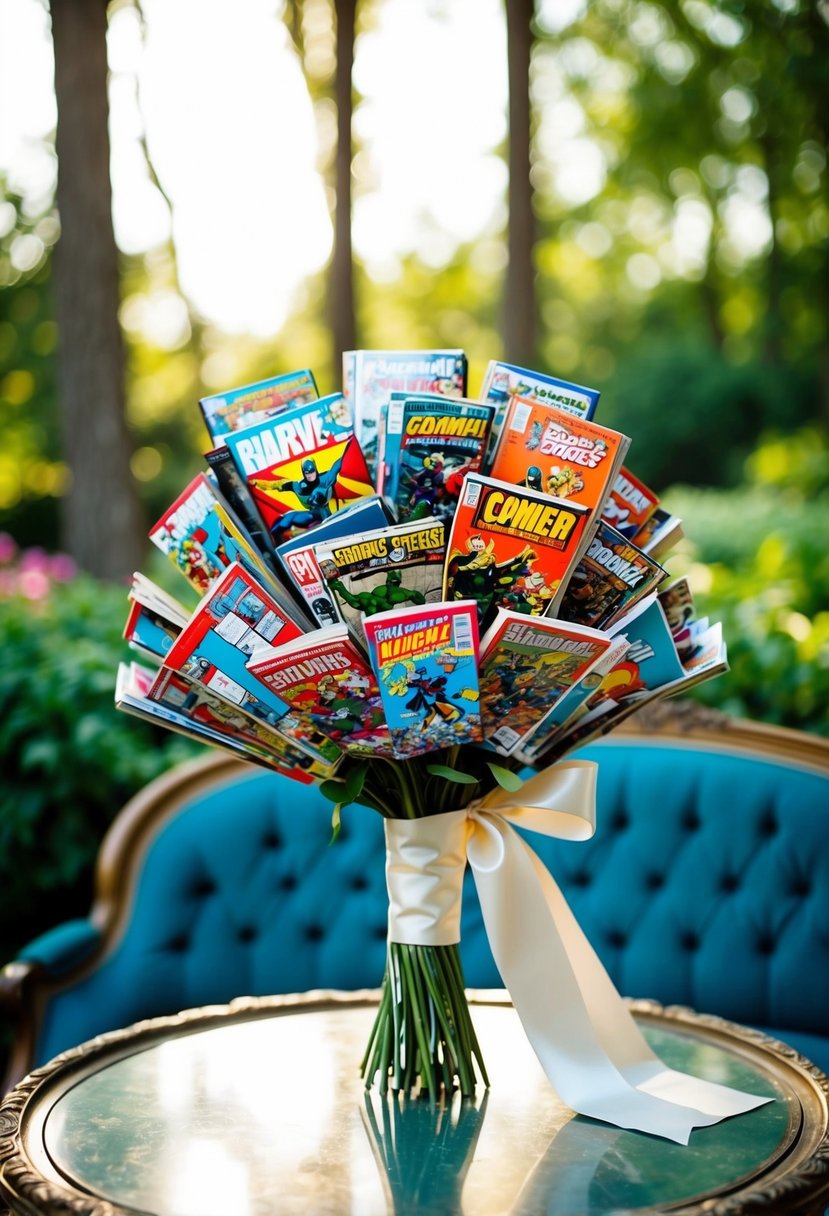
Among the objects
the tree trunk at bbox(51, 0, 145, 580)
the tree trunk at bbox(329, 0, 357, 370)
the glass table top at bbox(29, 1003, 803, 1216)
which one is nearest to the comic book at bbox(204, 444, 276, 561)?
the glass table top at bbox(29, 1003, 803, 1216)

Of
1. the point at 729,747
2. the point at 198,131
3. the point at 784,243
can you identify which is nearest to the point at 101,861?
the point at 729,747

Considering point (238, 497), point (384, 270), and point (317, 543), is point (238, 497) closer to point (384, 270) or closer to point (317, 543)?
point (317, 543)

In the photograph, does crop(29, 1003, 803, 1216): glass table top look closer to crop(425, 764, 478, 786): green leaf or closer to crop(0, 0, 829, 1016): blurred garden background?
crop(425, 764, 478, 786): green leaf

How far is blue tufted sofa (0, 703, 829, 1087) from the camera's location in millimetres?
2500

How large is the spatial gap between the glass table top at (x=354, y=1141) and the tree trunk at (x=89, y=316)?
197 inches

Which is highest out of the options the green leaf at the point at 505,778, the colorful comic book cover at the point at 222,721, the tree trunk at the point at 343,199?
the tree trunk at the point at 343,199

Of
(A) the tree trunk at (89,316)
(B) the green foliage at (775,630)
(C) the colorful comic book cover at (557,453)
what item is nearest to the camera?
(C) the colorful comic book cover at (557,453)

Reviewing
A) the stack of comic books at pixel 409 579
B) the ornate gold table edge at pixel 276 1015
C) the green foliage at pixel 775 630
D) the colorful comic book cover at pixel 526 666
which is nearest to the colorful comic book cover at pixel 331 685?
the stack of comic books at pixel 409 579

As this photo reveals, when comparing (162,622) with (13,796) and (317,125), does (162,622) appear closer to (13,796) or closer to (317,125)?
(13,796)

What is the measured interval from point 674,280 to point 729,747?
21.4 m

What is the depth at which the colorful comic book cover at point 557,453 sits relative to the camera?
1294 millimetres

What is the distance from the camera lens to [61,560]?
623cm

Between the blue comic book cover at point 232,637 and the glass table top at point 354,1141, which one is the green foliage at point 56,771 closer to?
the glass table top at point 354,1141

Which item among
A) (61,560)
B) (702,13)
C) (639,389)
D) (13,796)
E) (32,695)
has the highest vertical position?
(702,13)
